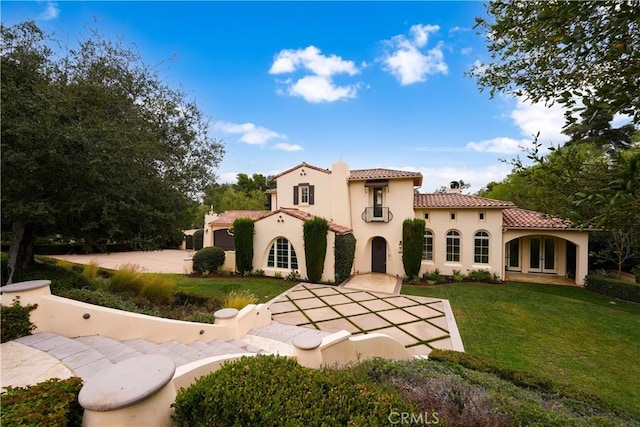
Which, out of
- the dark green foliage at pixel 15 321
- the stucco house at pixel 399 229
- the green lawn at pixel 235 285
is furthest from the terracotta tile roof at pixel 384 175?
the dark green foliage at pixel 15 321

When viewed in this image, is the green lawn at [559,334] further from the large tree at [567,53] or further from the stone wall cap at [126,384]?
the stone wall cap at [126,384]

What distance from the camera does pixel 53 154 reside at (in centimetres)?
582

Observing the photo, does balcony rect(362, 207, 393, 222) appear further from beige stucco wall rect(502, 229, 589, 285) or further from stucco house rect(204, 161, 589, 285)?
beige stucco wall rect(502, 229, 589, 285)

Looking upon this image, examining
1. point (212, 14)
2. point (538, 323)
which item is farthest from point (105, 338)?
point (538, 323)

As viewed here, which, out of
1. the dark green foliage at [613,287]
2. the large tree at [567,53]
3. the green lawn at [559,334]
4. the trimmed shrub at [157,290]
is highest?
the large tree at [567,53]

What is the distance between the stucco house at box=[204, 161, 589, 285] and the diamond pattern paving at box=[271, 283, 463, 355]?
2.95 meters

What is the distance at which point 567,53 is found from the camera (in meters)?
3.38

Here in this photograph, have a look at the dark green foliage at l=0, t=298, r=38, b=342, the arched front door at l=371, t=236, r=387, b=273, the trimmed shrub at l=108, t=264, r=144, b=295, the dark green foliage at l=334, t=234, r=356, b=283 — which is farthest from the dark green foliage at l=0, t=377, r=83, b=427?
the arched front door at l=371, t=236, r=387, b=273

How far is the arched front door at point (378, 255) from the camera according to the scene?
54.4 ft

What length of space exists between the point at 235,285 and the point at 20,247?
7753 mm

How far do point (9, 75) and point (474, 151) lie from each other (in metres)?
18.8

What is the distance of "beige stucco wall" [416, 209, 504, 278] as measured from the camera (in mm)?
14305

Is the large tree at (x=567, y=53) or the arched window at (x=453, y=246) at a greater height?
the large tree at (x=567, y=53)

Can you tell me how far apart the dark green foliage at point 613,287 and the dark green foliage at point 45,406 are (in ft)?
62.0
